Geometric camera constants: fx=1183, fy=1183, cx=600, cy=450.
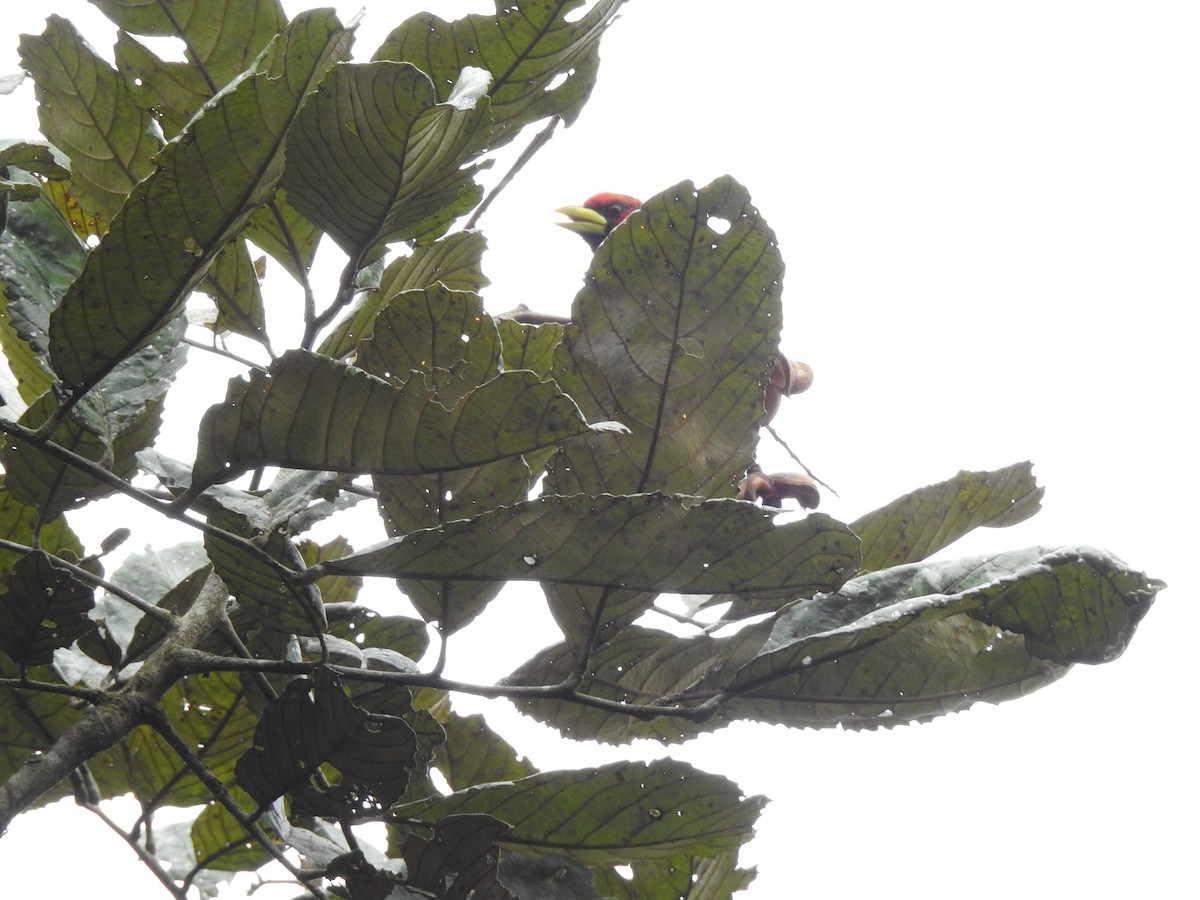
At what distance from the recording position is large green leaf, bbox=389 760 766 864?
1.01 meters

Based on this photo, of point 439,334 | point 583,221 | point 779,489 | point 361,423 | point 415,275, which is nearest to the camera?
point 361,423

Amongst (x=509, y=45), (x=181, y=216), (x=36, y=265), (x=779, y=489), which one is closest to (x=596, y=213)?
(x=779, y=489)

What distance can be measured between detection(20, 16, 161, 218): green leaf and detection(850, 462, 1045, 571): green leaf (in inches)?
30.2

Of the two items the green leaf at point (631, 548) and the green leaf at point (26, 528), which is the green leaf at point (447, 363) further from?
the green leaf at point (26, 528)

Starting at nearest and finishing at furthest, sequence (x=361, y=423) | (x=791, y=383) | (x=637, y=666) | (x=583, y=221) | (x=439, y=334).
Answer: (x=361, y=423)
(x=439, y=334)
(x=637, y=666)
(x=791, y=383)
(x=583, y=221)

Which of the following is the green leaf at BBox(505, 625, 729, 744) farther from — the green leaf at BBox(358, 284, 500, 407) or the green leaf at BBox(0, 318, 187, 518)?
the green leaf at BBox(0, 318, 187, 518)

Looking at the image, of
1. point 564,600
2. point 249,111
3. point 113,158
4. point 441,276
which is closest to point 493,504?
point 564,600

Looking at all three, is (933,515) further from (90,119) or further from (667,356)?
(90,119)

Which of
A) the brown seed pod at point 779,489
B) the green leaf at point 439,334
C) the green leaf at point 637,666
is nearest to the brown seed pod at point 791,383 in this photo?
the brown seed pod at point 779,489

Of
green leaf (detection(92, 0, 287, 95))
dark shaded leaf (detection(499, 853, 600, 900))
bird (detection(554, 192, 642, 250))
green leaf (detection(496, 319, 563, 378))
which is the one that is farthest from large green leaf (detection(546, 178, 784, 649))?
bird (detection(554, 192, 642, 250))

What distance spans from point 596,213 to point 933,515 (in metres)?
4.29

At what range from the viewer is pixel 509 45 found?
3.70ft

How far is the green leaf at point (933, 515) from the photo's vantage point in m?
1.07

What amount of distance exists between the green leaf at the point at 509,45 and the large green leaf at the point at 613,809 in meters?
0.63
